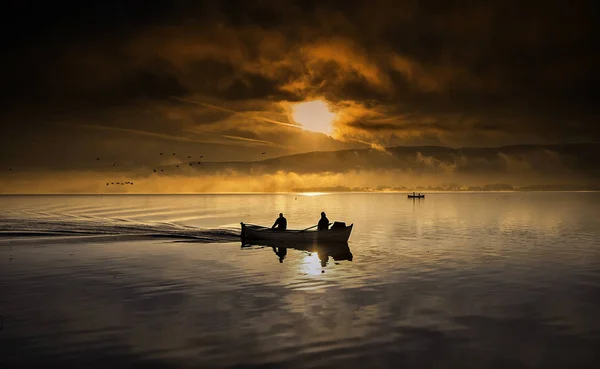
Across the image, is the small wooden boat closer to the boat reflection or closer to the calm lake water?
the boat reflection

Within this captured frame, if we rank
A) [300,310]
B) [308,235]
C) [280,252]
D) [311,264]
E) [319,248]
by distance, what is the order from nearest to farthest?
[300,310]
[311,264]
[280,252]
[319,248]
[308,235]

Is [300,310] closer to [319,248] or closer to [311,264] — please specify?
[311,264]

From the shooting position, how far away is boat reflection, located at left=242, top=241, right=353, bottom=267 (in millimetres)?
46781

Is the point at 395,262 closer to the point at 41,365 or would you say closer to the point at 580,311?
the point at 580,311

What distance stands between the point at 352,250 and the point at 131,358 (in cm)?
3678

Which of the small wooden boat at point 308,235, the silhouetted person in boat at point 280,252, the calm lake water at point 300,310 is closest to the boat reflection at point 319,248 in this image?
the silhouetted person in boat at point 280,252

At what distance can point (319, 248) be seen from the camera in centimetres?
5491

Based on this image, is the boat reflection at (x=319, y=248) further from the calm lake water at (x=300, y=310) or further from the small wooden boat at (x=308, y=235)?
the calm lake water at (x=300, y=310)

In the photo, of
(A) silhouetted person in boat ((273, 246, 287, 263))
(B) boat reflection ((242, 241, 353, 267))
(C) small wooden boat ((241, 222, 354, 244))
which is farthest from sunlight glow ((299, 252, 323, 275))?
(C) small wooden boat ((241, 222, 354, 244))

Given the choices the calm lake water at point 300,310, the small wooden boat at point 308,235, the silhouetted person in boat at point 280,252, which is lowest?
the calm lake water at point 300,310

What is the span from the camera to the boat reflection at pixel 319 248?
153 ft

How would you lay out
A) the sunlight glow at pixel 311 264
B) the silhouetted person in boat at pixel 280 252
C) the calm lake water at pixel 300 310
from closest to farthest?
the calm lake water at pixel 300 310
the sunlight glow at pixel 311 264
the silhouetted person in boat at pixel 280 252

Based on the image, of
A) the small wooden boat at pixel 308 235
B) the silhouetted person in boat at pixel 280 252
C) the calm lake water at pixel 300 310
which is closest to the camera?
the calm lake water at pixel 300 310

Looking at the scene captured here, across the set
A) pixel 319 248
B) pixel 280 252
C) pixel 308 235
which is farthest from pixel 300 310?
pixel 308 235
